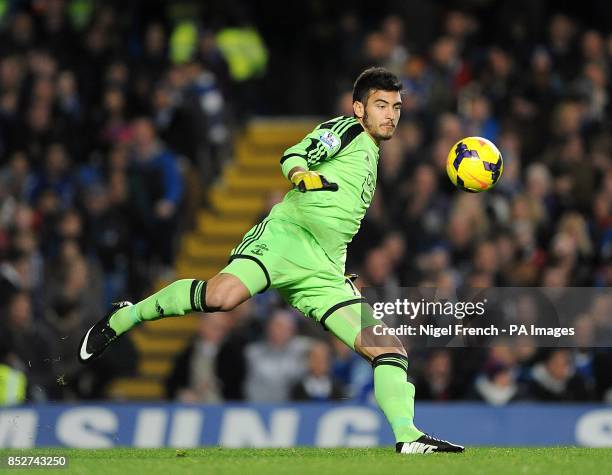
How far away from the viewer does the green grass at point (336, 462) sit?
852 centimetres

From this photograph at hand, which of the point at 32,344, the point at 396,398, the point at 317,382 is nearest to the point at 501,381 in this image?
the point at 317,382

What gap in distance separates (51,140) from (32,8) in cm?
270

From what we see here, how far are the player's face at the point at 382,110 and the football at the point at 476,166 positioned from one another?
64 centimetres

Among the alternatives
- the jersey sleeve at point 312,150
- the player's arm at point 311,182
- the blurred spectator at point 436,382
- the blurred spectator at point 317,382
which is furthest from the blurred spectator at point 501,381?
the player's arm at point 311,182

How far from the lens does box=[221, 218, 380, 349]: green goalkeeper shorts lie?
9484 mm

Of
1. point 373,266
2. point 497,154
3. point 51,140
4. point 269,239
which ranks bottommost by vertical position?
point 269,239

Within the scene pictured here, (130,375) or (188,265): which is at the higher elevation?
(188,265)

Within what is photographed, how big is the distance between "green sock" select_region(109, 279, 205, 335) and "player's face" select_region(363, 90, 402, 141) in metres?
1.46

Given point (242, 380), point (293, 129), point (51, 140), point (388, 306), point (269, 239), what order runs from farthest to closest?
point (293, 129)
point (51, 140)
point (242, 380)
point (388, 306)
point (269, 239)

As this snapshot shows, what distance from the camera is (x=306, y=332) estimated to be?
48.4 ft

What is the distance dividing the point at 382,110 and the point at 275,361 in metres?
5.21

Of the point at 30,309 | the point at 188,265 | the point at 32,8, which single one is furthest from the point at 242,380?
the point at 32,8

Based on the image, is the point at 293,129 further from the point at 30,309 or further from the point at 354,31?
the point at 30,309

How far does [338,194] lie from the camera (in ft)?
31.7
